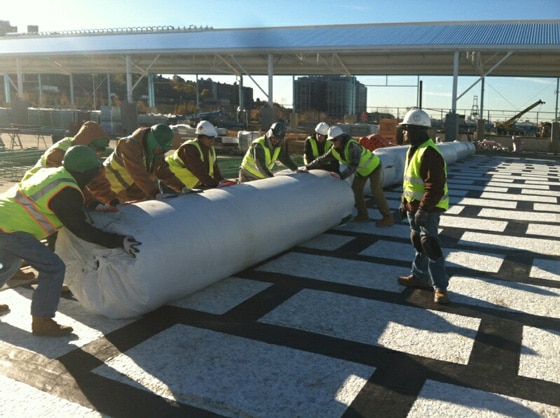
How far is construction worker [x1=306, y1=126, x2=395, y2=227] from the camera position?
337 inches

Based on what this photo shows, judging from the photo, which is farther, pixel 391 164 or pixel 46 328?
pixel 391 164

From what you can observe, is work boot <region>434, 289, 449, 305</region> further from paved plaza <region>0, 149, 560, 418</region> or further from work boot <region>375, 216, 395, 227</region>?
work boot <region>375, 216, 395, 227</region>

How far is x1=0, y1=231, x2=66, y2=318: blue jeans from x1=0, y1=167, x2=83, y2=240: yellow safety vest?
0.27ft

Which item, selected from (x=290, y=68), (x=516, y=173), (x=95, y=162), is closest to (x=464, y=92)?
(x=516, y=173)

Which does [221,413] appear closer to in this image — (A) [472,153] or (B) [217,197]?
(B) [217,197]

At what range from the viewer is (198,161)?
729cm

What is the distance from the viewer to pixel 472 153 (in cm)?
2517

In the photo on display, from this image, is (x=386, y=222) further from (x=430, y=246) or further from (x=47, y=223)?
(x=47, y=223)

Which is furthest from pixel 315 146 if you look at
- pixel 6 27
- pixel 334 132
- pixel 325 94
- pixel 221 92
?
pixel 6 27

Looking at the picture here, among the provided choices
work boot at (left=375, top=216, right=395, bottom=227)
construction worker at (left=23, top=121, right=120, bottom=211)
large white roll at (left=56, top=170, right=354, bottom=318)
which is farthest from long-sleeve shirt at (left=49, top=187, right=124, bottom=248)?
work boot at (left=375, top=216, right=395, bottom=227)

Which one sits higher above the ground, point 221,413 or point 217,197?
point 217,197

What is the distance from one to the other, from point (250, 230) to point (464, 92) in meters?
23.8

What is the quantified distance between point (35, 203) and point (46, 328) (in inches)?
41.8

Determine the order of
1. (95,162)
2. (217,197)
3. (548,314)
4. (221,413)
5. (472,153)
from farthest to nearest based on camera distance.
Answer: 1. (472,153)
2. (217,197)
3. (548,314)
4. (95,162)
5. (221,413)
